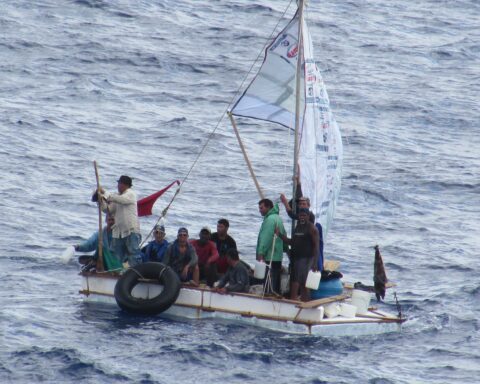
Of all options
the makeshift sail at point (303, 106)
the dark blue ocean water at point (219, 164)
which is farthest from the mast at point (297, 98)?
the dark blue ocean water at point (219, 164)

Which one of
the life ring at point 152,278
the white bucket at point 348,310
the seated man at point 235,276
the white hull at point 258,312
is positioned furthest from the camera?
the white bucket at point 348,310

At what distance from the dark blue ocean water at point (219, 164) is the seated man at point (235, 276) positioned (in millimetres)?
764

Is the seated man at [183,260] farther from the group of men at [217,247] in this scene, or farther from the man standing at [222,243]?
the man standing at [222,243]

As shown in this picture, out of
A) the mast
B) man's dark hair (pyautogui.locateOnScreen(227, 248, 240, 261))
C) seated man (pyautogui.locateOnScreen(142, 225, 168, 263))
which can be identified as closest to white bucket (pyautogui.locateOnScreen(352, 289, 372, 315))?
the mast

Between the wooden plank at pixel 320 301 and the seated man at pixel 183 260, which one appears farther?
the seated man at pixel 183 260

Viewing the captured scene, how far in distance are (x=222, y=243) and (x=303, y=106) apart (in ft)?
10.7

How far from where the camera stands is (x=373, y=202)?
37.4 m

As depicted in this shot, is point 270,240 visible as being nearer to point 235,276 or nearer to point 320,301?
point 235,276

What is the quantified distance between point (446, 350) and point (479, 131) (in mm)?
21688

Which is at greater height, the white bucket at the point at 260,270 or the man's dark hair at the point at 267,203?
the man's dark hair at the point at 267,203

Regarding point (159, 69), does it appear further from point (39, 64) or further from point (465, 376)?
point (465, 376)

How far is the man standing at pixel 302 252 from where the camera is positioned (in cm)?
2509

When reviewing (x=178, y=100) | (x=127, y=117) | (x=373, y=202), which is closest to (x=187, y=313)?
(x=373, y=202)

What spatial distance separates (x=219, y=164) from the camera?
4012cm
